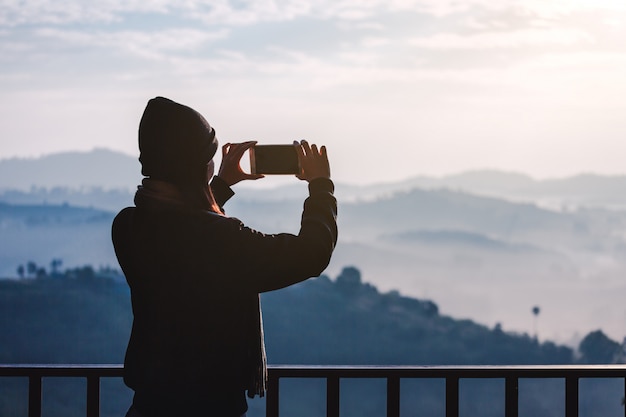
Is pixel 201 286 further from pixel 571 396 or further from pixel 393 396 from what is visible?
pixel 571 396

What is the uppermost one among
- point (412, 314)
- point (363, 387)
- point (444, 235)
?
point (444, 235)

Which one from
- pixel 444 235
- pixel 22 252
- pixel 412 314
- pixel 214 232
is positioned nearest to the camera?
pixel 214 232

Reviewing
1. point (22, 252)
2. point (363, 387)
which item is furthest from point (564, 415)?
point (22, 252)

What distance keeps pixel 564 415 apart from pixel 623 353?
73728mm

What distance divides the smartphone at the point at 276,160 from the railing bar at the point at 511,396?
123 cm

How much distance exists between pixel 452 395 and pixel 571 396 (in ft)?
1.36

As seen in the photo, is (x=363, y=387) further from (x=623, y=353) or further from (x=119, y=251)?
(x=119, y=251)

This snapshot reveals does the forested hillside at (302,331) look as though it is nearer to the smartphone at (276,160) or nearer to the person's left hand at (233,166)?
the person's left hand at (233,166)

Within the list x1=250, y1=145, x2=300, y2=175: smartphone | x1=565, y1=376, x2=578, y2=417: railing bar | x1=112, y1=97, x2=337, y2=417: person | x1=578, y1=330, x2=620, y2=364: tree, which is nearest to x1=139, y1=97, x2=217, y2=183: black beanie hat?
x1=112, y1=97, x2=337, y2=417: person

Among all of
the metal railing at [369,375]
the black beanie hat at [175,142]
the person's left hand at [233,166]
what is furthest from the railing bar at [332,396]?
the black beanie hat at [175,142]

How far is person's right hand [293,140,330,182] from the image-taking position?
1.97m

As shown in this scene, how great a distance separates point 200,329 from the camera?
1.83 m

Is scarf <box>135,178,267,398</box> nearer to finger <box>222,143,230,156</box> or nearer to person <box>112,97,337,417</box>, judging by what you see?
person <box>112,97,337,417</box>

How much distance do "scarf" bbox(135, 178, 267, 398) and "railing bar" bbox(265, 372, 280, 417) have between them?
881mm
